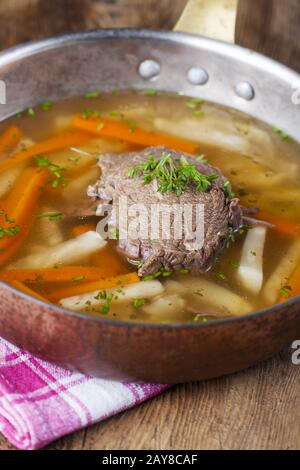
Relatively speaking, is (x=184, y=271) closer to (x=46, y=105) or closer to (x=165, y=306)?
(x=165, y=306)

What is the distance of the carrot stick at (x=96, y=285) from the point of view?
2613mm

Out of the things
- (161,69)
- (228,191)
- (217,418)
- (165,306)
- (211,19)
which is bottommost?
(217,418)

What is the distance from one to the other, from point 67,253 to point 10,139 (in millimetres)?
838

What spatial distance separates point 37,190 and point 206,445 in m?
1.27

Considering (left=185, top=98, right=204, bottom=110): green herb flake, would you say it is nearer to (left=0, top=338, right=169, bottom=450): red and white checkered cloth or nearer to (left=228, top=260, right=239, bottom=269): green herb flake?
(left=228, top=260, right=239, bottom=269): green herb flake

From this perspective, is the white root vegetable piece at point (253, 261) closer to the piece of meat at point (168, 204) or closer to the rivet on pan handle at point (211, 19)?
the piece of meat at point (168, 204)

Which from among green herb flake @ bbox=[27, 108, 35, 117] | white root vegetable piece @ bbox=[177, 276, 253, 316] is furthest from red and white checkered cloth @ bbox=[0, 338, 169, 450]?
green herb flake @ bbox=[27, 108, 35, 117]

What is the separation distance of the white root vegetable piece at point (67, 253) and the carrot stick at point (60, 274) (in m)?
0.04

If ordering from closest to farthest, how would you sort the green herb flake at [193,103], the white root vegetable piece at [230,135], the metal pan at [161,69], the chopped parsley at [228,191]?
the chopped parsley at [228,191], the white root vegetable piece at [230,135], the metal pan at [161,69], the green herb flake at [193,103]

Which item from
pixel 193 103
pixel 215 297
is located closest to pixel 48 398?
pixel 215 297

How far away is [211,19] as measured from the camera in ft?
12.5

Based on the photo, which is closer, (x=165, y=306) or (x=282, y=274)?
(x=165, y=306)

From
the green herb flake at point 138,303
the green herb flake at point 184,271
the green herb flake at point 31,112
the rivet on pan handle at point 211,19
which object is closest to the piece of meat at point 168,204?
the green herb flake at point 184,271

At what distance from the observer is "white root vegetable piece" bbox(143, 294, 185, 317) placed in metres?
2.58
